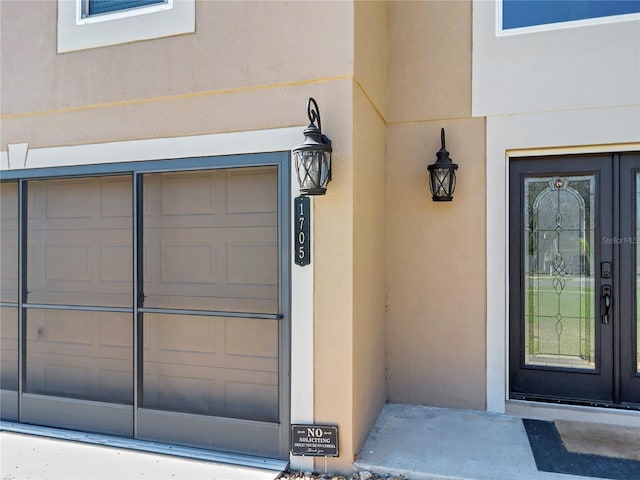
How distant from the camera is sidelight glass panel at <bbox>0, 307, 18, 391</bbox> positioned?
13.9ft

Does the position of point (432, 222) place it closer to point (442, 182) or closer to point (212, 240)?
point (442, 182)

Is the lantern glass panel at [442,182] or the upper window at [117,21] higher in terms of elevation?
the upper window at [117,21]

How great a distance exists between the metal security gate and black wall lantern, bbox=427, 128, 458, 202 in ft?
4.77

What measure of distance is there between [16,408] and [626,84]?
19.7 feet

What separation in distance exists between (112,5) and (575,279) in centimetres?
471

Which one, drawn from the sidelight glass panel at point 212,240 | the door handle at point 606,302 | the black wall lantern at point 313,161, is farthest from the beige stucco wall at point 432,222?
the black wall lantern at point 313,161

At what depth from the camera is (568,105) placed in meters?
3.87

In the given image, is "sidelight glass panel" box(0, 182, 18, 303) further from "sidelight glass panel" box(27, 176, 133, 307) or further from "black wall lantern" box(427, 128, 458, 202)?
"black wall lantern" box(427, 128, 458, 202)

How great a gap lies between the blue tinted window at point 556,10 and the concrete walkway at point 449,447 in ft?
11.4

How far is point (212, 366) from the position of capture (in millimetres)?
3816

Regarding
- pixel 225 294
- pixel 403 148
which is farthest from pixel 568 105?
pixel 225 294

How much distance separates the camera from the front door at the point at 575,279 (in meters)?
3.89

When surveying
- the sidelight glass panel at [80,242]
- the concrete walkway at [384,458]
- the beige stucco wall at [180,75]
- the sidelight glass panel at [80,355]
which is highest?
the beige stucco wall at [180,75]

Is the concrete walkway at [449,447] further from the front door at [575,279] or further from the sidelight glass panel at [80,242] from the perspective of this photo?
the sidelight glass panel at [80,242]
